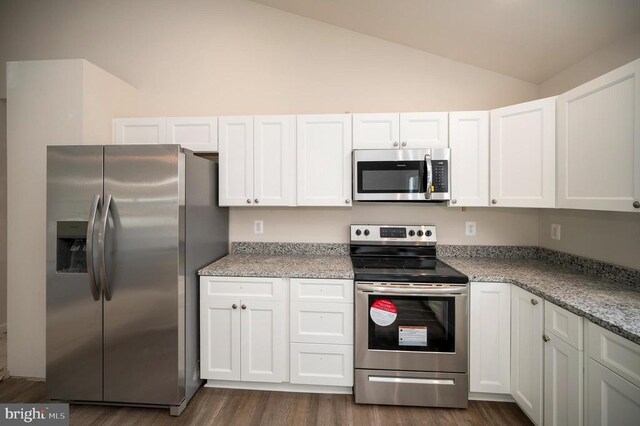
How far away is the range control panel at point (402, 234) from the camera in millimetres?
2342

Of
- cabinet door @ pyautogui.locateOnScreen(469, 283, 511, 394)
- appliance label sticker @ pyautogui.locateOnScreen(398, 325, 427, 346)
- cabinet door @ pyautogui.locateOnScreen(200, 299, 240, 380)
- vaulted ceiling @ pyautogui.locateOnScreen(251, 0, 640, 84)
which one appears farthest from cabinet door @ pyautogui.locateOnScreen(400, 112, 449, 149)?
cabinet door @ pyautogui.locateOnScreen(200, 299, 240, 380)

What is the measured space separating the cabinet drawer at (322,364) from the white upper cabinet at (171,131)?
5.74ft

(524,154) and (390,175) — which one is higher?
(524,154)

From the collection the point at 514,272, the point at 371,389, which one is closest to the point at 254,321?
the point at 371,389

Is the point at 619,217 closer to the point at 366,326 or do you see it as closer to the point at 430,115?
the point at 430,115

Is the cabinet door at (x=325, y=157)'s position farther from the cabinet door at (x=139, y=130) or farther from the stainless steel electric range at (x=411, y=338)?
the cabinet door at (x=139, y=130)

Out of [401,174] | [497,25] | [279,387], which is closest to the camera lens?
[497,25]

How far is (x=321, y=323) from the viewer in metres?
1.89

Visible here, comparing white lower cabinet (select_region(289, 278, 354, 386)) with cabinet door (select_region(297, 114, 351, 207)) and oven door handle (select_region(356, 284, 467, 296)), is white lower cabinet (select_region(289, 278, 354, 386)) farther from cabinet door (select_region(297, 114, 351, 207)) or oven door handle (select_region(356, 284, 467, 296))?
cabinet door (select_region(297, 114, 351, 207))

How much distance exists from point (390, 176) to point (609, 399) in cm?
158

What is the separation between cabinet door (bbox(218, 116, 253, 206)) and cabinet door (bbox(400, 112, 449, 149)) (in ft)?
4.18

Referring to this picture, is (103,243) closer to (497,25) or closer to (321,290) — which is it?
(321,290)

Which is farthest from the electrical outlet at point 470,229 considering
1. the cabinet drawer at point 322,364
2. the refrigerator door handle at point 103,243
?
the refrigerator door handle at point 103,243

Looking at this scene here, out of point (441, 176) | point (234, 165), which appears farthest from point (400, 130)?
point (234, 165)
